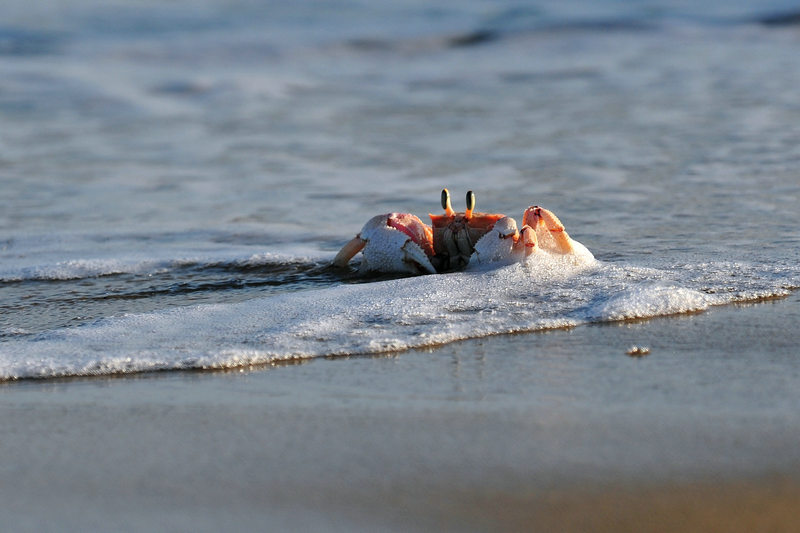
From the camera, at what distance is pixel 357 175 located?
311 inches

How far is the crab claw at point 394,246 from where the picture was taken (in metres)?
4.61

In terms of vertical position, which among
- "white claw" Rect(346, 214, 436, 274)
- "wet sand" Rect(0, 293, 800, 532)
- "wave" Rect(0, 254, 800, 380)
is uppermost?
"white claw" Rect(346, 214, 436, 274)

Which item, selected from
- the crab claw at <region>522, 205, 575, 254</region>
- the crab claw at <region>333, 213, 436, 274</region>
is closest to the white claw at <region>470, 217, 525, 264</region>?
the crab claw at <region>522, 205, 575, 254</region>

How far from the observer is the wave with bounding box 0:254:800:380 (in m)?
3.38

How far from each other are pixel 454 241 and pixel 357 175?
3.26 meters

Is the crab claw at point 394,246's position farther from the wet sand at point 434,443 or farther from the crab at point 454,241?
the wet sand at point 434,443

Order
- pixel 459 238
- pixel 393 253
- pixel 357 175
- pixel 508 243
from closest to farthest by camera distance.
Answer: pixel 508 243, pixel 393 253, pixel 459 238, pixel 357 175

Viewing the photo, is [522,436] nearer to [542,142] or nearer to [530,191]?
[530,191]

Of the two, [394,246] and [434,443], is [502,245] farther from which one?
[434,443]

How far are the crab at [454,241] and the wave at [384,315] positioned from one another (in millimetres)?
98

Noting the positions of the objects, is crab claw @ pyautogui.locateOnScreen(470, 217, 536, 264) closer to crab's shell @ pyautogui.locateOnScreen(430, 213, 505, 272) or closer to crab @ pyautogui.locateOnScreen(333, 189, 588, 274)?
crab @ pyautogui.locateOnScreen(333, 189, 588, 274)

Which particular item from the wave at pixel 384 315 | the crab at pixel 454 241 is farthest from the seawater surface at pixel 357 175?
the crab at pixel 454 241

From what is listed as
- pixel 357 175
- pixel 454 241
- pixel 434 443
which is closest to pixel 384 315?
pixel 454 241

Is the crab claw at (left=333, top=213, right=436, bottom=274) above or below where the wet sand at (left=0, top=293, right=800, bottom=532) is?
above
